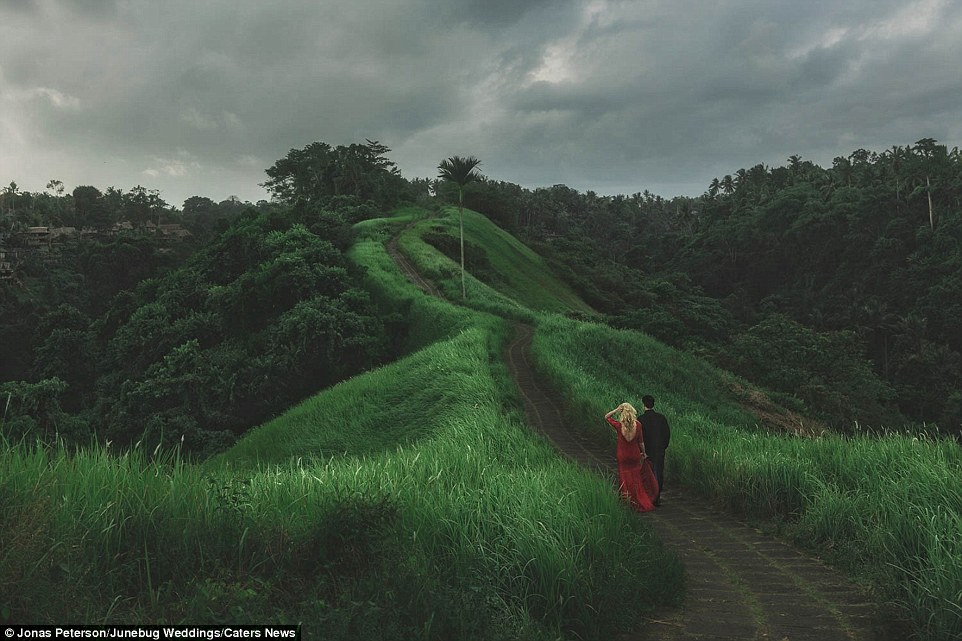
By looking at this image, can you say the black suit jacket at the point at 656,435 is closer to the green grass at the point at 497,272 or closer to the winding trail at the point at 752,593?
the winding trail at the point at 752,593

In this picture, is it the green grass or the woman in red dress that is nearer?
the woman in red dress

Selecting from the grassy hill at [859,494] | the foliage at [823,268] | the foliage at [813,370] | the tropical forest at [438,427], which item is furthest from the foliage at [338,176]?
the grassy hill at [859,494]

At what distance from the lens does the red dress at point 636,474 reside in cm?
769

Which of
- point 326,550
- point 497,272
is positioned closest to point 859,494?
point 326,550

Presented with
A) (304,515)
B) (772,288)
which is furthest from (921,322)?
(304,515)

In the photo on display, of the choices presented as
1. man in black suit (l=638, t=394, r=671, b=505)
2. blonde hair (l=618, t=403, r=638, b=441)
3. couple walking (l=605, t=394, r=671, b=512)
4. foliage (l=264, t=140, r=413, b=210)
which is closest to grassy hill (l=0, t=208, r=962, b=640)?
man in black suit (l=638, t=394, r=671, b=505)

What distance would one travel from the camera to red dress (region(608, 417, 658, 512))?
7688 mm

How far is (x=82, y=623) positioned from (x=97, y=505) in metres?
0.99

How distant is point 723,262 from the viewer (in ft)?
298

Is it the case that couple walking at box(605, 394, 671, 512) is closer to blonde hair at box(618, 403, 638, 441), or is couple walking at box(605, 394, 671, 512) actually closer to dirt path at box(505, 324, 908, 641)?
blonde hair at box(618, 403, 638, 441)

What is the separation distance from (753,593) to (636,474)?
124 inches

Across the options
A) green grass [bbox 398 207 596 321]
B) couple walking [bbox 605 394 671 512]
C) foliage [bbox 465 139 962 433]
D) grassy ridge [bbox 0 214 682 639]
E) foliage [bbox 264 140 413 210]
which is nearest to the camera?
grassy ridge [bbox 0 214 682 639]

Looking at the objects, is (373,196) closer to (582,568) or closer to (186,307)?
(186,307)

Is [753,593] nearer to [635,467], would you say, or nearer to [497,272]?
[635,467]
